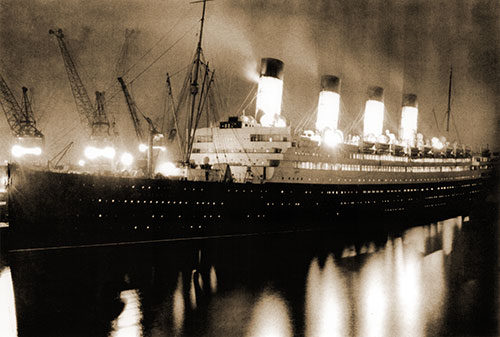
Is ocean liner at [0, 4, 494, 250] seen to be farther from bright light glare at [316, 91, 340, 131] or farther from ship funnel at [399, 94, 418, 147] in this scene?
ship funnel at [399, 94, 418, 147]

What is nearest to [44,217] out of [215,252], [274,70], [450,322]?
[215,252]

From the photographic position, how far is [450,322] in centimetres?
1072

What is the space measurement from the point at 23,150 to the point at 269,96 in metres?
20.5

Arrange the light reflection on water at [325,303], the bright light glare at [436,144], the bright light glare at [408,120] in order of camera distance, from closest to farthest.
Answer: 1. the light reflection on water at [325,303]
2. the bright light glare at [436,144]
3. the bright light glare at [408,120]

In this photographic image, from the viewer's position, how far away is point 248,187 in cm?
1938

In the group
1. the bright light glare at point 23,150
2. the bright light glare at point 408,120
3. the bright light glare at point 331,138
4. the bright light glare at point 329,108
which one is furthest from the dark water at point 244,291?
the bright light glare at point 408,120

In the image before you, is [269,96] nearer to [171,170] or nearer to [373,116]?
[171,170]

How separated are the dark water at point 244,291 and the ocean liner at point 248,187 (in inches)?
45.9

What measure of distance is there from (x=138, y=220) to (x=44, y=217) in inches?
148

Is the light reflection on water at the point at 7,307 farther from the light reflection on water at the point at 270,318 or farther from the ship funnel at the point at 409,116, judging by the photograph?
the ship funnel at the point at 409,116

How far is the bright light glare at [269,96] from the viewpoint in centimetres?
2550

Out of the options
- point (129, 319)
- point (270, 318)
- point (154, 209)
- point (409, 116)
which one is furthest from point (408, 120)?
point (129, 319)

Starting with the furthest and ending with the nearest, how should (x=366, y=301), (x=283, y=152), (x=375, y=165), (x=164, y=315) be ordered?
(x=375, y=165)
(x=283, y=152)
(x=366, y=301)
(x=164, y=315)

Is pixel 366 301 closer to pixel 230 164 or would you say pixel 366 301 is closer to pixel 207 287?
pixel 207 287
